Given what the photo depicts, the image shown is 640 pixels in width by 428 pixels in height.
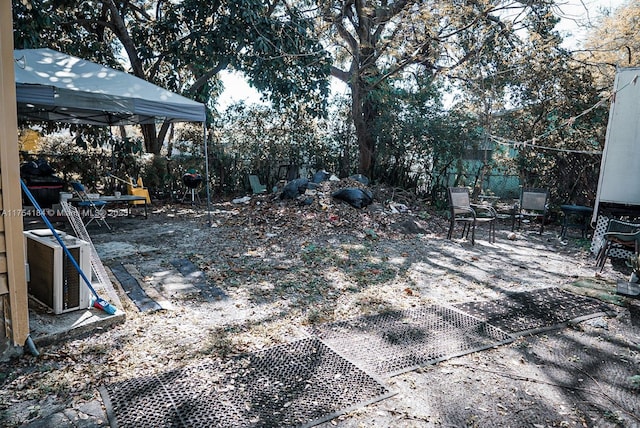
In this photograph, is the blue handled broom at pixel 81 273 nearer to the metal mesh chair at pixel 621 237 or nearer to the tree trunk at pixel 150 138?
the metal mesh chair at pixel 621 237

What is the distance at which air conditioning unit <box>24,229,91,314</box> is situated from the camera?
292 cm

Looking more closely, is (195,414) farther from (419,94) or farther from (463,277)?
(419,94)

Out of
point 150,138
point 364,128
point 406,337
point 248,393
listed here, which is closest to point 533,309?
point 406,337

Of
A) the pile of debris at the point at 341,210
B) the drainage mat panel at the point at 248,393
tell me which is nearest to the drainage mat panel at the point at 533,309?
the drainage mat panel at the point at 248,393

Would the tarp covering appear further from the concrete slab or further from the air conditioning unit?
the concrete slab

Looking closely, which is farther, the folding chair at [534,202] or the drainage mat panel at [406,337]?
the folding chair at [534,202]

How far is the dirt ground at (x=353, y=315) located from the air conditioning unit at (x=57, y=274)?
0.41 meters

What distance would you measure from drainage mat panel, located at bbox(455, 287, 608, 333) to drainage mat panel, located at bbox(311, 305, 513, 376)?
0.19 m

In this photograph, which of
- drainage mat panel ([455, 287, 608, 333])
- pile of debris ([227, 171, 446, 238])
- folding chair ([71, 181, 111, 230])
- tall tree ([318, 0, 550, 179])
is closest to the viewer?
drainage mat panel ([455, 287, 608, 333])

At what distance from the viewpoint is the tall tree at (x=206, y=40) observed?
28.5 ft

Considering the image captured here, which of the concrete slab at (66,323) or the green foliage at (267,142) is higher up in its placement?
the green foliage at (267,142)

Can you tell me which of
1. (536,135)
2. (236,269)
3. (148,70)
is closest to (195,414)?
(236,269)

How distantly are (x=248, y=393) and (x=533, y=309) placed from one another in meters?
2.84

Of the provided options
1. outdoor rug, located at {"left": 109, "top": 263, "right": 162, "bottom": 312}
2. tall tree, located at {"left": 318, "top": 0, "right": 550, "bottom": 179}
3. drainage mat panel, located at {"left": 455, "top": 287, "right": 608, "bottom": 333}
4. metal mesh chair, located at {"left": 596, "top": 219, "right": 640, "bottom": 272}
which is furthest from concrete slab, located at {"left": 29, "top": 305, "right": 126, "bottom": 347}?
tall tree, located at {"left": 318, "top": 0, "right": 550, "bottom": 179}
